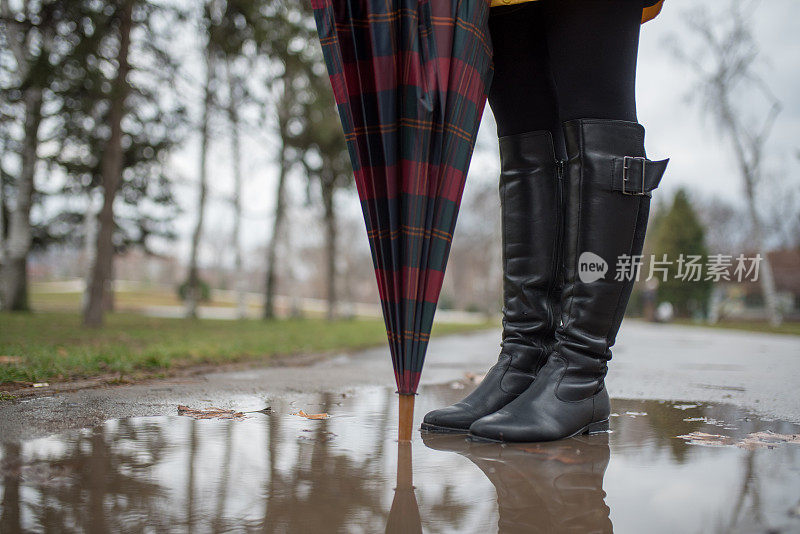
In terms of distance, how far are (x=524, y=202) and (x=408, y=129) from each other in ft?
1.70

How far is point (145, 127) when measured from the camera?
12.6 metres

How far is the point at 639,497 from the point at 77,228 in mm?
15597

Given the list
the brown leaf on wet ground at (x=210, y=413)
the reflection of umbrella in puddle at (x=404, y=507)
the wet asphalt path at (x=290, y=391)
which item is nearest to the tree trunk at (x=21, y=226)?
the wet asphalt path at (x=290, y=391)

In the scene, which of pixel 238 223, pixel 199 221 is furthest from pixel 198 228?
pixel 238 223

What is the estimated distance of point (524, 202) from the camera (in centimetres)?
172

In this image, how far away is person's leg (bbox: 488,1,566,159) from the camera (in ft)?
5.81

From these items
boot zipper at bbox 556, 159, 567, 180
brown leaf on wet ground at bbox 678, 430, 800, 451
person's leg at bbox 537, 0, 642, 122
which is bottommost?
brown leaf on wet ground at bbox 678, 430, 800, 451

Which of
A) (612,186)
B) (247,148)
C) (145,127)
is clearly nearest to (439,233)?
(612,186)

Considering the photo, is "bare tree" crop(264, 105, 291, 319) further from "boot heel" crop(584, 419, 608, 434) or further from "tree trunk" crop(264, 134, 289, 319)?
"boot heel" crop(584, 419, 608, 434)

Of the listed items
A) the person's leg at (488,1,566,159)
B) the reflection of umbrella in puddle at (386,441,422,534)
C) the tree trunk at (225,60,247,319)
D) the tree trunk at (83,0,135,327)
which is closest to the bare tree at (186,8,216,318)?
the tree trunk at (225,60,247,319)

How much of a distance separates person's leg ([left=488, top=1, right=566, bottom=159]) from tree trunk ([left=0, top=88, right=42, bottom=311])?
1263 cm

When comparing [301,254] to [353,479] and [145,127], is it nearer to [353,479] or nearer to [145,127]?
[145,127]

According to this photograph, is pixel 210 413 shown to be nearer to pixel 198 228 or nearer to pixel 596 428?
pixel 596 428

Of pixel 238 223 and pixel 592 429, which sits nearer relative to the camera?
pixel 592 429
